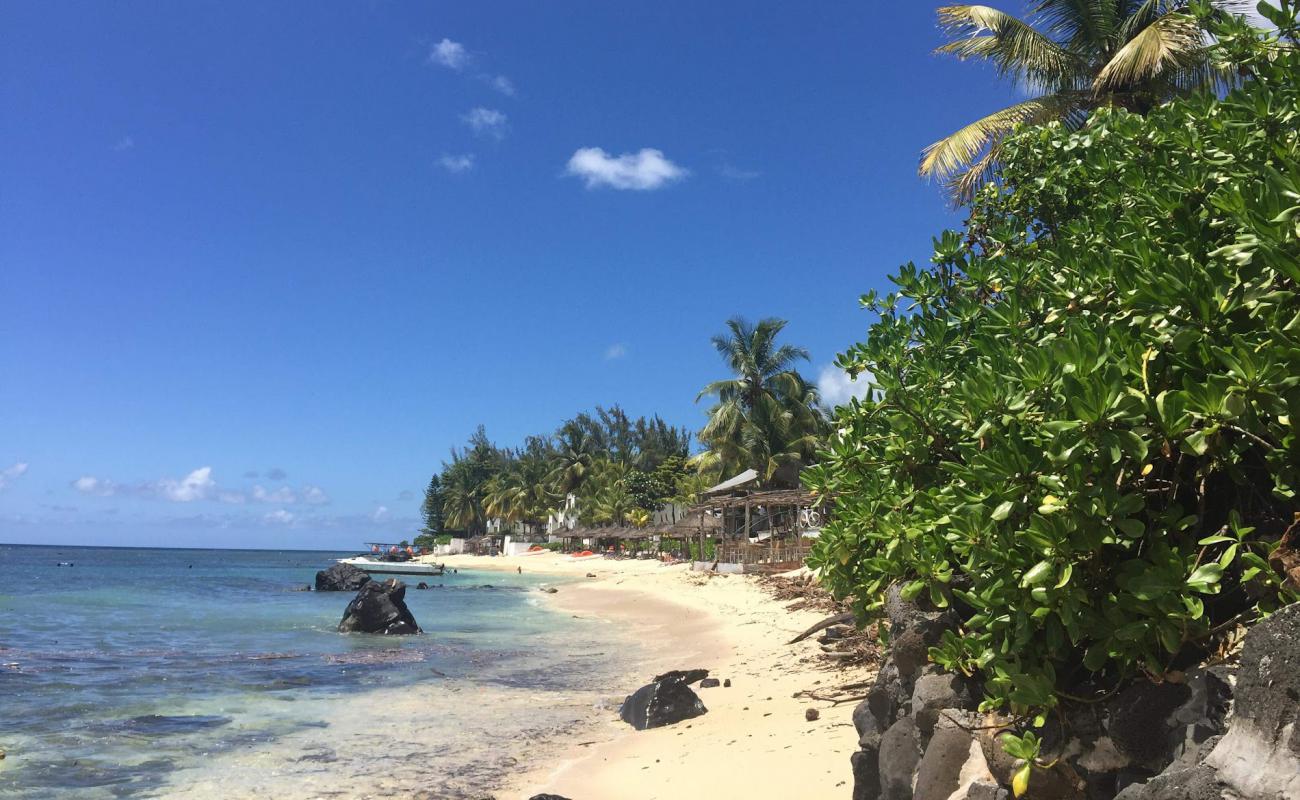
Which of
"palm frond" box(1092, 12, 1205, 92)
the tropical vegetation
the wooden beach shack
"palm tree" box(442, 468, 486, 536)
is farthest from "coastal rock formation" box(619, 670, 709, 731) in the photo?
"palm tree" box(442, 468, 486, 536)

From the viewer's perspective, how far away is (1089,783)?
266 centimetres

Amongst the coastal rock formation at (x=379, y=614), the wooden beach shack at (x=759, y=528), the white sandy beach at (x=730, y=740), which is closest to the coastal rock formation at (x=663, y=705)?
the white sandy beach at (x=730, y=740)

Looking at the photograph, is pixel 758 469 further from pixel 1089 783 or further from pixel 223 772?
pixel 1089 783

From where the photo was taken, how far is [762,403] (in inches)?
1449

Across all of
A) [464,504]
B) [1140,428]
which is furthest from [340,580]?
[464,504]

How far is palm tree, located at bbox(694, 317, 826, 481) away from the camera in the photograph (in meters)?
36.6

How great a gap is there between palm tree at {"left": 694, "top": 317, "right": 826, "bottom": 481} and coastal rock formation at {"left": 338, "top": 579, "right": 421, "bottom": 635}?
1928 centimetres

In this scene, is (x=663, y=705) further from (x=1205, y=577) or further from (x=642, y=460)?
(x=642, y=460)

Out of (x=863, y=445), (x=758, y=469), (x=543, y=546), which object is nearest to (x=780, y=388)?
(x=758, y=469)

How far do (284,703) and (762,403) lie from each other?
2773 cm

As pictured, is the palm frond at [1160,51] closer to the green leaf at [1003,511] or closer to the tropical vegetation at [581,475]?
the green leaf at [1003,511]

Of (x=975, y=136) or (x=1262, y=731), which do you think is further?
(x=975, y=136)

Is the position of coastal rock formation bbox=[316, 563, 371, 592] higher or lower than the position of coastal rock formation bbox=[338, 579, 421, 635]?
lower

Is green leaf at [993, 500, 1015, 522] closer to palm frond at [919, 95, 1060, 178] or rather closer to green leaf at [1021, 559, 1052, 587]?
green leaf at [1021, 559, 1052, 587]
